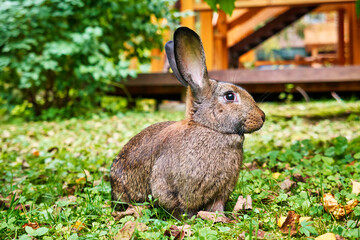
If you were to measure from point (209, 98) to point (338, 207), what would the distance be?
0.93 meters

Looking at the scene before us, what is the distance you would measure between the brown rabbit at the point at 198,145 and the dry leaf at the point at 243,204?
0.26ft

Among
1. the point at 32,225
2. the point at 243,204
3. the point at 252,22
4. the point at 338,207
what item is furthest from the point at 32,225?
the point at 252,22

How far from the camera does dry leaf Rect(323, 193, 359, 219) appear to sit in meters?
1.91

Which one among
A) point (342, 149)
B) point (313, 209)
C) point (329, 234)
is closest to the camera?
point (329, 234)

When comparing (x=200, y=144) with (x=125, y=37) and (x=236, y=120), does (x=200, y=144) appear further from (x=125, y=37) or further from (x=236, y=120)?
(x=125, y=37)

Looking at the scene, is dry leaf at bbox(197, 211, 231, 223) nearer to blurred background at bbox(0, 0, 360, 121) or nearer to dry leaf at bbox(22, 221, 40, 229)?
dry leaf at bbox(22, 221, 40, 229)

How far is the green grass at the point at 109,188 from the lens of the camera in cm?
188

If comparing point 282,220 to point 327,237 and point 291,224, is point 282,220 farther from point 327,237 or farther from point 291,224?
point 327,237

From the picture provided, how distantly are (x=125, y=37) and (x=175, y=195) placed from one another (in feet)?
19.3

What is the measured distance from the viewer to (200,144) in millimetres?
2096

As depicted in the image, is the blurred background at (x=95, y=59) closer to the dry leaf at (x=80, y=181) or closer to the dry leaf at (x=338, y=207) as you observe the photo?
the dry leaf at (x=80, y=181)

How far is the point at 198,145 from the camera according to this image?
6.87 ft

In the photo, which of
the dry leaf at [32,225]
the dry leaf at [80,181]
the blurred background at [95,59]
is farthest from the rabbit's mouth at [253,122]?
the blurred background at [95,59]

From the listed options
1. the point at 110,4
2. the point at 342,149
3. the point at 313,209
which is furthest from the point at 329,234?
the point at 110,4
